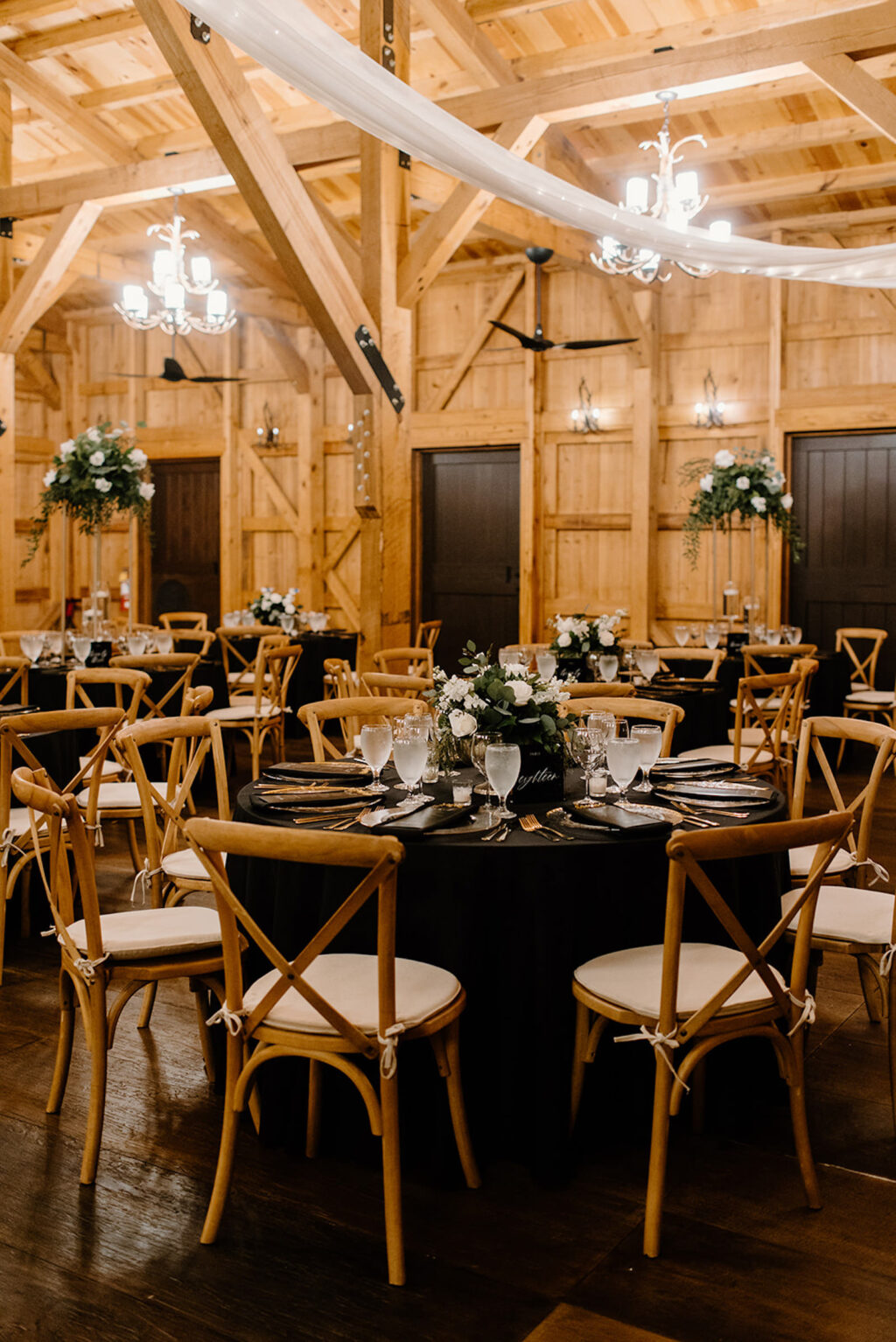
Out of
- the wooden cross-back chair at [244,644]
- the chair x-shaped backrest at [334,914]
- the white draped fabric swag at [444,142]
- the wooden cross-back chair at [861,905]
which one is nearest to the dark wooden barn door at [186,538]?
the wooden cross-back chair at [244,644]

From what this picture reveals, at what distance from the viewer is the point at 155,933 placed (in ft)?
9.35

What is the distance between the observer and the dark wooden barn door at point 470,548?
436 inches

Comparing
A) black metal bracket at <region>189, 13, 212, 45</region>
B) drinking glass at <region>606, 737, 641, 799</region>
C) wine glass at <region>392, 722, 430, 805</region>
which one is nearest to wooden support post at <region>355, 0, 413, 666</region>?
black metal bracket at <region>189, 13, 212, 45</region>

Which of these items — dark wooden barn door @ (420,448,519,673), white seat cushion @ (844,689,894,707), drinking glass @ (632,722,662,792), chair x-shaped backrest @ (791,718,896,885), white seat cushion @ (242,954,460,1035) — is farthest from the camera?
dark wooden barn door @ (420,448,519,673)

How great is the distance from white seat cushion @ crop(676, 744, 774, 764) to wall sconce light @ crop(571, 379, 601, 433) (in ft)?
17.6

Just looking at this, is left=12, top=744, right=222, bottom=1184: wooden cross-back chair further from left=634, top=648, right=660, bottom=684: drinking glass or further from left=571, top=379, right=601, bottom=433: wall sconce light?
left=571, top=379, right=601, bottom=433: wall sconce light

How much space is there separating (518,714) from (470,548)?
330 inches

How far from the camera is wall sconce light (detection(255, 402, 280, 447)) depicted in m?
12.4

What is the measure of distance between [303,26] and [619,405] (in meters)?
7.14

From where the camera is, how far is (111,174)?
8258 millimetres

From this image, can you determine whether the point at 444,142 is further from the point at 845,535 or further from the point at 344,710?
the point at 845,535

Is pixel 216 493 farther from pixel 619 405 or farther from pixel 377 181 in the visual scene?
pixel 377 181

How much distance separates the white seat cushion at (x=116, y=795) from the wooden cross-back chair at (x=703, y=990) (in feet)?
7.04

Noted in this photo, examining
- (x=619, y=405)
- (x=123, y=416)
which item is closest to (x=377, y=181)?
(x=619, y=405)
